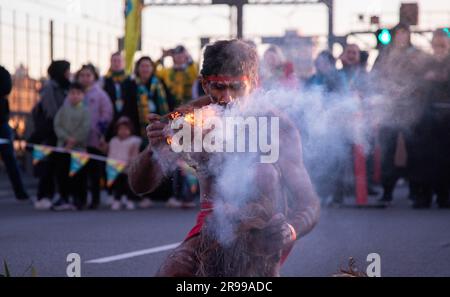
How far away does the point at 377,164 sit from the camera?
19188mm

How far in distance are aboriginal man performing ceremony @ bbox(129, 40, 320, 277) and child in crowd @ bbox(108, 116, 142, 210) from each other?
35.9ft

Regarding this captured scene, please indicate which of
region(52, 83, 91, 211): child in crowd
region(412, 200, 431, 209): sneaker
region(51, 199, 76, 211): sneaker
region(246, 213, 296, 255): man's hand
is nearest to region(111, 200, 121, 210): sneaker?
region(52, 83, 91, 211): child in crowd

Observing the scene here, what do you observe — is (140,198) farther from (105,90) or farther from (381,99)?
(381,99)

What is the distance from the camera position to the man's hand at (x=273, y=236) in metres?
3.47

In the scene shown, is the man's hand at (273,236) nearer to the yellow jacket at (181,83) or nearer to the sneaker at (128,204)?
the sneaker at (128,204)

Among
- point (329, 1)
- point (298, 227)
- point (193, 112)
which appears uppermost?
point (329, 1)

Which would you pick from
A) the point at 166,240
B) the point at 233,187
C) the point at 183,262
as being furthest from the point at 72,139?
the point at 233,187

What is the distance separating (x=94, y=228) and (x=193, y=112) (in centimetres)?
809

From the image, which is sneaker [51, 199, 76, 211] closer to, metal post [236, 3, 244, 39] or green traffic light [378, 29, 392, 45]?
metal post [236, 3, 244, 39]

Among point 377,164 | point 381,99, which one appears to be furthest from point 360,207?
point 381,99

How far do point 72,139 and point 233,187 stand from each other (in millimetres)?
11115

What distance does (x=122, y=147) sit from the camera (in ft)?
48.6

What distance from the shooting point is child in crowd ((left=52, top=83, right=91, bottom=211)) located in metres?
14.5

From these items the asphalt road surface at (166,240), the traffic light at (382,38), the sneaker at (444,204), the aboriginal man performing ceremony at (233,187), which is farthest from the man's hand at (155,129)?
the sneaker at (444,204)
